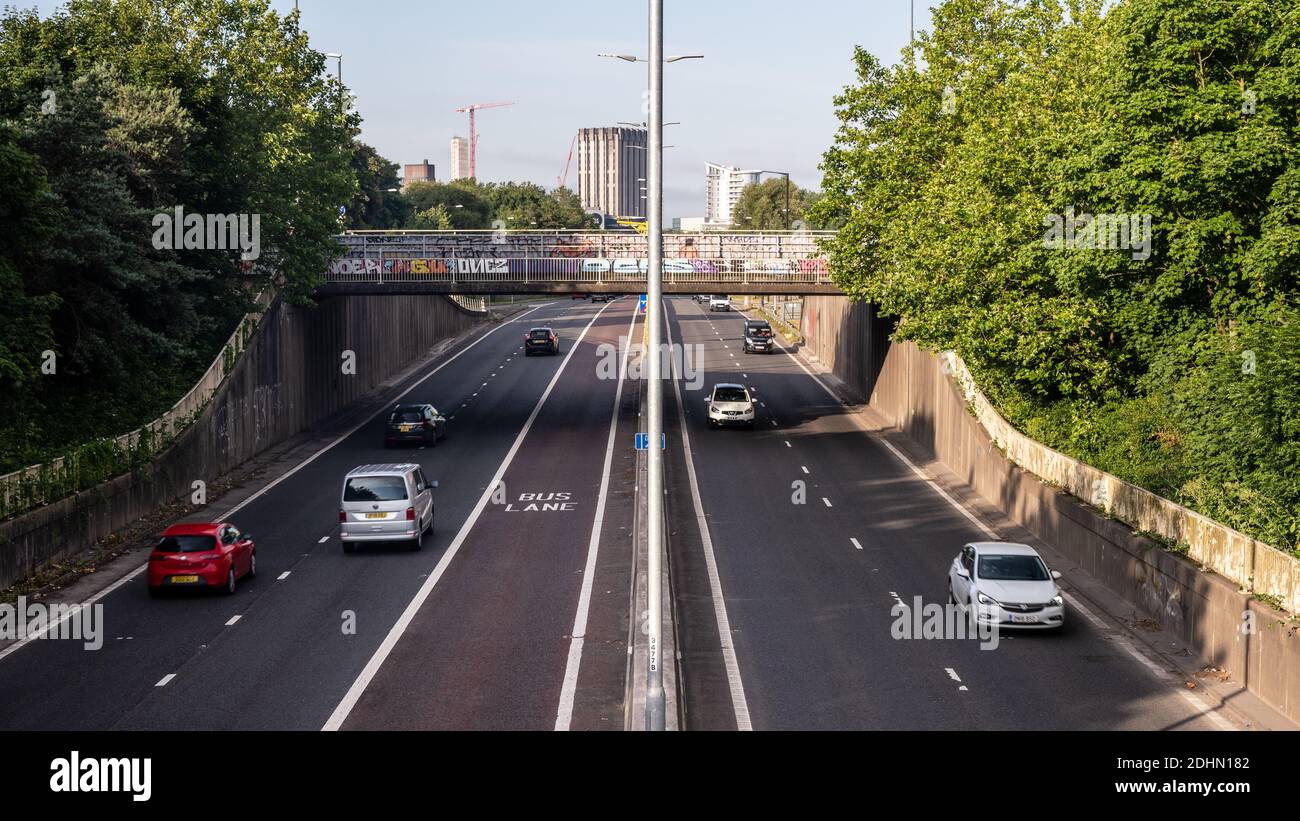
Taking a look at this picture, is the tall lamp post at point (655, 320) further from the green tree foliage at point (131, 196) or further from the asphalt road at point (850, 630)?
the green tree foliage at point (131, 196)

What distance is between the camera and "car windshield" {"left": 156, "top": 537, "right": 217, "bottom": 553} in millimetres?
27047

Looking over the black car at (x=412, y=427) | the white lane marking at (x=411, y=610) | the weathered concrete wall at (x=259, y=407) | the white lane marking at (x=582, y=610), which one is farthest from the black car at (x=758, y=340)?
the black car at (x=412, y=427)

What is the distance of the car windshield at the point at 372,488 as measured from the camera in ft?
102

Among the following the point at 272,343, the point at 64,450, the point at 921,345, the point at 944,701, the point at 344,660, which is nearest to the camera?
the point at 944,701

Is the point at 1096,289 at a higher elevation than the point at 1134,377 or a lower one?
higher

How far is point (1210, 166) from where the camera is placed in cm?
3042

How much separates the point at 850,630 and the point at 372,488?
41.2 feet

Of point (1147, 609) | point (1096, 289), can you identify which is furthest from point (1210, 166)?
point (1147, 609)

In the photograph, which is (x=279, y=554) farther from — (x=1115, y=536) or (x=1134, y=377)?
(x=1134, y=377)

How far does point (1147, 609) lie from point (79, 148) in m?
30.7

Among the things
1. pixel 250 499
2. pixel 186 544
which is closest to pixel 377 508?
pixel 186 544

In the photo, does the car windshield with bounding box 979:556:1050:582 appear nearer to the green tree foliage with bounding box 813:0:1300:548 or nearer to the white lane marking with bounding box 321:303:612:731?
the green tree foliage with bounding box 813:0:1300:548

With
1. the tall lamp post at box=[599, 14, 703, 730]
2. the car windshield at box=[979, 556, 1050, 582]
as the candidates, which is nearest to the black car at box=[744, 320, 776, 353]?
the car windshield at box=[979, 556, 1050, 582]

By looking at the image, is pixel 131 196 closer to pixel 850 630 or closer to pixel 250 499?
pixel 250 499
